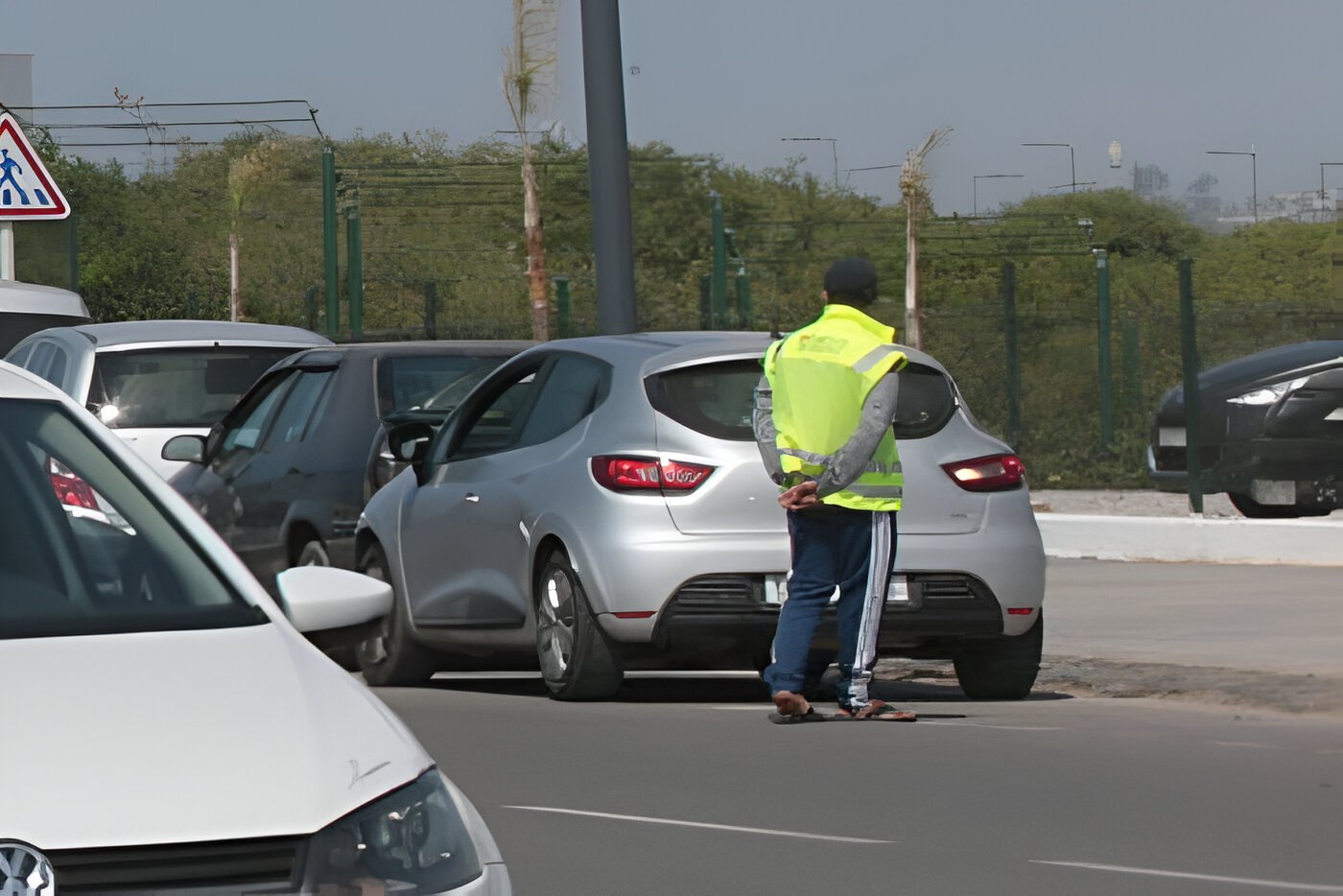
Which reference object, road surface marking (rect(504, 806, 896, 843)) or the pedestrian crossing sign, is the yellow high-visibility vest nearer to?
road surface marking (rect(504, 806, 896, 843))

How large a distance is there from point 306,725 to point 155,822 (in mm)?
380

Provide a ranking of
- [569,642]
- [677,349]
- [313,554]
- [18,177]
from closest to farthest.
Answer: [569,642] → [677,349] → [313,554] → [18,177]

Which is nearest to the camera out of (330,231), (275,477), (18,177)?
(275,477)

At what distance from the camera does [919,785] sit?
25.8ft

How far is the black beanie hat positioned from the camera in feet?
30.6

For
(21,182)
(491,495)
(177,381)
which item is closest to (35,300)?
(21,182)

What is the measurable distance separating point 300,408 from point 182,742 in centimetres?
851

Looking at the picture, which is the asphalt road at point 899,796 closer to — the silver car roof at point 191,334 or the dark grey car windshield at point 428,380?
the dark grey car windshield at point 428,380

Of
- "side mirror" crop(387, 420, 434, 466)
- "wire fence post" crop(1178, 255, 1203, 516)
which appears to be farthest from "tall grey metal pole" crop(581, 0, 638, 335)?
"wire fence post" crop(1178, 255, 1203, 516)

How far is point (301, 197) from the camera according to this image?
77.3 meters

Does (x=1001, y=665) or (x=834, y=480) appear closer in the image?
(x=834, y=480)

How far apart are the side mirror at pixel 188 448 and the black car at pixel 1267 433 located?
25.3 ft

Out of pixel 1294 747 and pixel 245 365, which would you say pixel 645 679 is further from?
pixel 245 365

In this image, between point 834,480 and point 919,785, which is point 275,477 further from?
point 919,785
